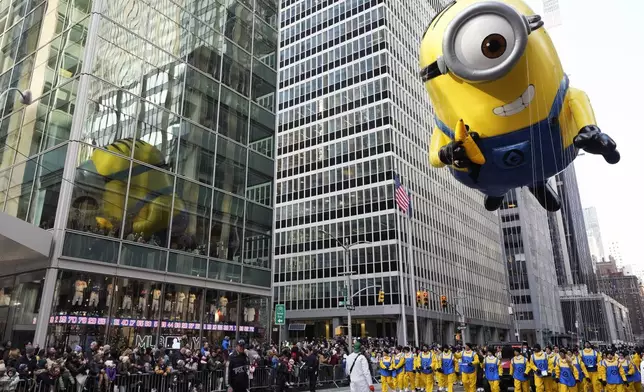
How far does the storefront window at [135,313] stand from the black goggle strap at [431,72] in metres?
18.5

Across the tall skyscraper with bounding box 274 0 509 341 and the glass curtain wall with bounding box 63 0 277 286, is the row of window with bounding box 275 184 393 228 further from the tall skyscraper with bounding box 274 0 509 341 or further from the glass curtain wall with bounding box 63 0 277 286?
the glass curtain wall with bounding box 63 0 277 286

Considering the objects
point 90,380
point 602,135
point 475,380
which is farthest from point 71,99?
point 602,135

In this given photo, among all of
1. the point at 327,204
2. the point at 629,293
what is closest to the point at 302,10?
the point at 327,204

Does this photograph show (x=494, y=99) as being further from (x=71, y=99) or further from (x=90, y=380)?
(x=71, y=99)

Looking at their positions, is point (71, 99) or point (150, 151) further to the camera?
point (150, 151)

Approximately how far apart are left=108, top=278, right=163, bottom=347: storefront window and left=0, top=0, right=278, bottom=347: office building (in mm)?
53

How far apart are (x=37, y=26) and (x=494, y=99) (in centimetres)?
2774

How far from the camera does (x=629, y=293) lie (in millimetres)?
185250

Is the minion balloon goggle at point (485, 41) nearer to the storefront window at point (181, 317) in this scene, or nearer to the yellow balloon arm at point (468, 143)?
the yellow balloon arm at point (468, 143)

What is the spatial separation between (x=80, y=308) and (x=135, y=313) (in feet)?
8.55

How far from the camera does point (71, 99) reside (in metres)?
22.1

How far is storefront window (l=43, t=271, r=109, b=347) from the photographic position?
19.2 m

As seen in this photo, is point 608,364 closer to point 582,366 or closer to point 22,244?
point 582,366

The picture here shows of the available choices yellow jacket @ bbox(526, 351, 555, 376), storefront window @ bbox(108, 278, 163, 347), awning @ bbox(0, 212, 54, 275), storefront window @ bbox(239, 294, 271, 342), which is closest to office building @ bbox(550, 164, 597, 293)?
storefront window @ bbox(239, 294, 271, 342)
